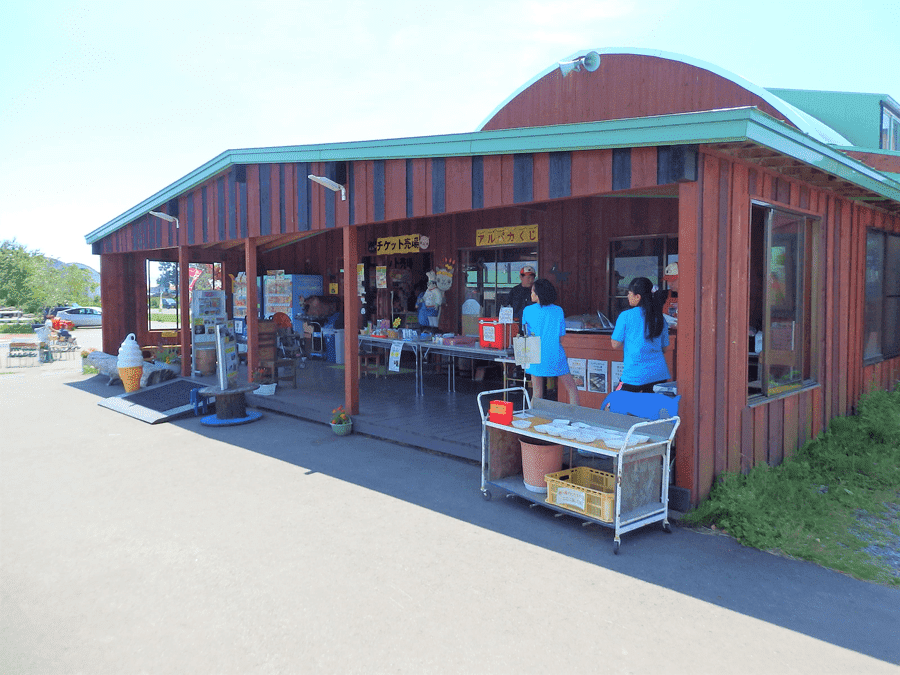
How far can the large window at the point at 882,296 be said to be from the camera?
833 cm

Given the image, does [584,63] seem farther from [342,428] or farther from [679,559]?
[679,559]

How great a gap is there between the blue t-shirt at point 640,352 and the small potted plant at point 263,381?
6.36 m

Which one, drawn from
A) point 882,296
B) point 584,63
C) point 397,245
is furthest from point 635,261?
point 397,245

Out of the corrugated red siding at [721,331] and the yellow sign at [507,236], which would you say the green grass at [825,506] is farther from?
the yellow sign at [507,236]

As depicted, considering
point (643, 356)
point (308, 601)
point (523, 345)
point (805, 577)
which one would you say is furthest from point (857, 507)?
point (308, 601)

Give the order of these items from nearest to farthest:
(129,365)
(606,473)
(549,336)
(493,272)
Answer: (606,473)
(549,336)
(129,365)
(493,272)

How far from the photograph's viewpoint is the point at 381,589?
381cm

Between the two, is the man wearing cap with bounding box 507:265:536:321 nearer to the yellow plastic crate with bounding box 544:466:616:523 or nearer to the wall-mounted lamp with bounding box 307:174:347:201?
the wall-mounted lamp with bounding box 307:174:347:201

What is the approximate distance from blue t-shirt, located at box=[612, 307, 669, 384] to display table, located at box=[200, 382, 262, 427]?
224 inches

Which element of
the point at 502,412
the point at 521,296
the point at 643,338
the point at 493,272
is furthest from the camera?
the point at 493,272

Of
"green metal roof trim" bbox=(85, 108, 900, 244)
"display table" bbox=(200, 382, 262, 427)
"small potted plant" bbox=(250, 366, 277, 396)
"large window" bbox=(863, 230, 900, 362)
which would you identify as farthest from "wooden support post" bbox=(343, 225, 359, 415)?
"large window" bbox=(863, 230, 900, 362)

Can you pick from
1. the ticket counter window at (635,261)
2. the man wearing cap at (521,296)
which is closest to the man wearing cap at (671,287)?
the ticket counter window at (635,261)

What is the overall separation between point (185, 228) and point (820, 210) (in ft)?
35.1

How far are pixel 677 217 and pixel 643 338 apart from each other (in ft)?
12.4
